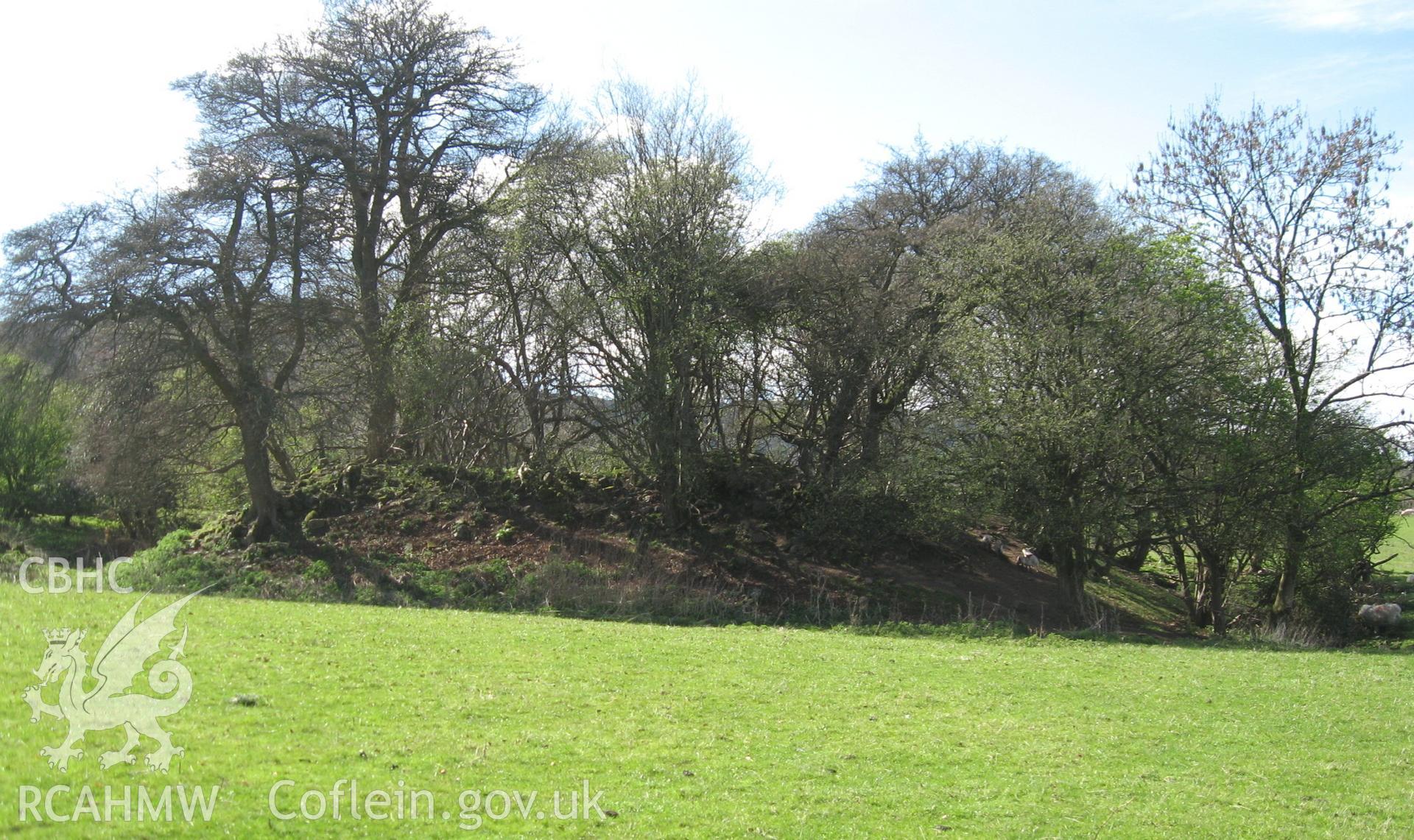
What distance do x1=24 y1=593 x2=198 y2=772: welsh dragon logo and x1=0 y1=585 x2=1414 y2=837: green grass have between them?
13 centimetres

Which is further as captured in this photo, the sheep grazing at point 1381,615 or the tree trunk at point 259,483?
the sheep grazing at point 1381,615

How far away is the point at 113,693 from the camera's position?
341 inches

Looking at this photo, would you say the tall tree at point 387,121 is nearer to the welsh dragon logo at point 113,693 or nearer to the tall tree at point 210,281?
the tall tree at point 210,281

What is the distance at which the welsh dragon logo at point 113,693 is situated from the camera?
761 centimetres

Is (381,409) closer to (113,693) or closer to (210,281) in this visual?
(210,281)

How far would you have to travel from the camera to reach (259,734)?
855cm

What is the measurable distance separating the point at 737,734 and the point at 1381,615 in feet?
87.1

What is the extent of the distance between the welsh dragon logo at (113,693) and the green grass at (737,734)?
0.44 feet

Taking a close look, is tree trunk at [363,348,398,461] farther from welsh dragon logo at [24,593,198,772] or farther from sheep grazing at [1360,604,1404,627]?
sheep grazing at [1360,604,1404,627]

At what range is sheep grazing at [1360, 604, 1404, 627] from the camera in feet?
94.1

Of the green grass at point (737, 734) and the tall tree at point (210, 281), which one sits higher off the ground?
the tall tree at point (210, 281)

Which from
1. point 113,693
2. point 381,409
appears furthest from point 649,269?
point 113,693

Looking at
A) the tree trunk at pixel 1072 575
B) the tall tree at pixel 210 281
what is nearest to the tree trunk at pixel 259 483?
the tall tree at pixel 210 281

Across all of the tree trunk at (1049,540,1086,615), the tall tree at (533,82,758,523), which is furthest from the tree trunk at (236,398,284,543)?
the tree trunk at (1049,540,1086,615)
